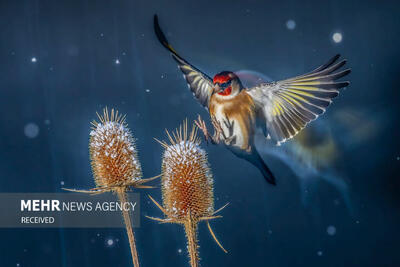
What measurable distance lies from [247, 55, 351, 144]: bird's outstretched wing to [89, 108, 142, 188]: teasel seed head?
2.15 ft

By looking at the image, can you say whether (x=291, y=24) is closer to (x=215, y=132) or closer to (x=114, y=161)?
(x=215, y=132)

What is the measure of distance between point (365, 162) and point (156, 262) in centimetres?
118

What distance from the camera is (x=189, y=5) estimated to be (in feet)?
6.96

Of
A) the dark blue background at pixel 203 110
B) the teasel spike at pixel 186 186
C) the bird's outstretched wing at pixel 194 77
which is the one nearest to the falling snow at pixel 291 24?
the dark blue background at pixel 203 110

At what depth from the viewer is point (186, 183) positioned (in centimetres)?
135

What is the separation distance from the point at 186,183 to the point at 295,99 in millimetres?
674

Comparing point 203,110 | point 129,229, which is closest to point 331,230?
point 203,110

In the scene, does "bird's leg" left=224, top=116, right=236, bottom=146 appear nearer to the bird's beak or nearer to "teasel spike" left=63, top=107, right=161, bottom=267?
the bird's beak

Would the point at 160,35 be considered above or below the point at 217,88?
above

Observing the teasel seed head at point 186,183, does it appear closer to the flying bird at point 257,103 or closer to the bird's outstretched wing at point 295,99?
the flying bird at point 257,103

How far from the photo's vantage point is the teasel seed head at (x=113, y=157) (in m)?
1.42

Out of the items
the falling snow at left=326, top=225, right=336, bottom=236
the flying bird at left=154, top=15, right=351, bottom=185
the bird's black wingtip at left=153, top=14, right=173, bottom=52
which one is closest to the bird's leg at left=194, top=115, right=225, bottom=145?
the flying bird at left=154, top=15, right=351, bottom=185

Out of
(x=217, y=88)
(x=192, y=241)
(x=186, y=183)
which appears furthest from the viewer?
(x=217, y=88)

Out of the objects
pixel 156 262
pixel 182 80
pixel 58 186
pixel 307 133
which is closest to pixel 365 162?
pixel 307 133
